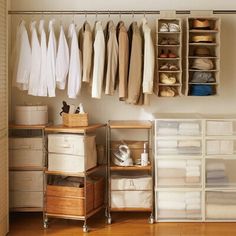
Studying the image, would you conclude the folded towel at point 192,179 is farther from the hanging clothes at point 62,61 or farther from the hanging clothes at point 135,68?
the hanging clothes at point 62,61

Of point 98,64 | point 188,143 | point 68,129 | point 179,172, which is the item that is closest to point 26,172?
point 68,129

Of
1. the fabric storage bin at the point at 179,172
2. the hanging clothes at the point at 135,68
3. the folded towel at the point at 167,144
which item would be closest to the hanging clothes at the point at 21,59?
the hanging clothes at the point at 135,68

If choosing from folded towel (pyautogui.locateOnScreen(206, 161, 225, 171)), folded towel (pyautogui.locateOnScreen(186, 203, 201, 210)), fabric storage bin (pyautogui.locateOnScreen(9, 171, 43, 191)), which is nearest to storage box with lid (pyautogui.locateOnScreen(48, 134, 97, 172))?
fabric storage bin (pyautogui.locateOnScreen(9, 171, 43, 191))

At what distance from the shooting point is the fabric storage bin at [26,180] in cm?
414

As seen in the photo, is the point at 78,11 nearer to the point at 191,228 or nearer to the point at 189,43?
the point at 189,43

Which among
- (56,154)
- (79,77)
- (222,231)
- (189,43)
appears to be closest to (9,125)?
(56,154)

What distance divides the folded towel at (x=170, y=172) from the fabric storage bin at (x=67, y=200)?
2.25 feet

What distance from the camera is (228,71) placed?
4.49m

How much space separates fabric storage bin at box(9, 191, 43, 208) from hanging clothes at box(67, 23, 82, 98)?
3.32 feet

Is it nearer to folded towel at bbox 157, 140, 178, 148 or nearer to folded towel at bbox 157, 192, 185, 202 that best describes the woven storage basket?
folded towel at bbox 157, 140, 178, 148

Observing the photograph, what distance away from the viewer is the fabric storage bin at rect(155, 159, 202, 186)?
409 centimetres

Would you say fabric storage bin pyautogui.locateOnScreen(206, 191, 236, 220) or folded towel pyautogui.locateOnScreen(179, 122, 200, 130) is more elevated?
folded towel pyautogui.locateOnScreen(179, 122, 200, 130)

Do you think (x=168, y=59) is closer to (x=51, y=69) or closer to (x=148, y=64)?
(x=148, y=64)

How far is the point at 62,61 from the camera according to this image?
4090 mm
